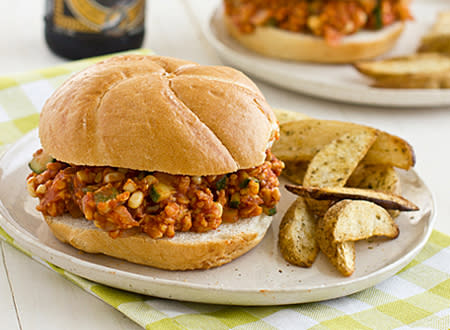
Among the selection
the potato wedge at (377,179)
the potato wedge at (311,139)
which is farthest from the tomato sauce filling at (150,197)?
the potato wedge at (377,179)

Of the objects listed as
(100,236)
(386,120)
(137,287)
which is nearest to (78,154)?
(100,236)

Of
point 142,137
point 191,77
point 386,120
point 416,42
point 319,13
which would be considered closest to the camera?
point 142,137

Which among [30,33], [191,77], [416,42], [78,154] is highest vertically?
[191,77]

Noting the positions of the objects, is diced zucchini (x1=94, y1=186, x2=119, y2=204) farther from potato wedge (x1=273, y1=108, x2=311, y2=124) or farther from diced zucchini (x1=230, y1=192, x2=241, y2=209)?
potato wedge (x1=273, y1=108, x2=311, y2=124)

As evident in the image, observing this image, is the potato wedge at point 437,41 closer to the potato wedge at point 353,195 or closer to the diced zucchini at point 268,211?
the potato wedge at point 353,195

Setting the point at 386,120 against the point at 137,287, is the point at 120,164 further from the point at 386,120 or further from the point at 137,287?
the point at 386,120

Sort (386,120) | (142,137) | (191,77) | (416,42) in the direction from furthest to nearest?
(416,42), (386,120), (191,77), (142,137)
